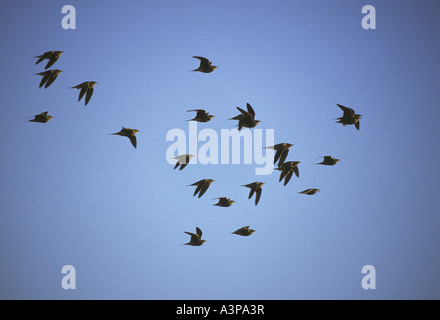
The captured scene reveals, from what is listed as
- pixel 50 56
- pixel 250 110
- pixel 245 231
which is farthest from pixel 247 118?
pixel 50 56

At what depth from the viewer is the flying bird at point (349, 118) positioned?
9312 millimetres

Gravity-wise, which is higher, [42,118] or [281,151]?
[42,118]

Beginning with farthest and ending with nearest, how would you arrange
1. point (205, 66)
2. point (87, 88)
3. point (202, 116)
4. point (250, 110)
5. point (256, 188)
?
1. point (256, 188)
2. point (87, 88)
3. point (202, 116)
4. point (205, 66)
5. point (250, 110)

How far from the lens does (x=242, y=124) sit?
30.8 ft

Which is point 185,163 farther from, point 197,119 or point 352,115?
point 352,115

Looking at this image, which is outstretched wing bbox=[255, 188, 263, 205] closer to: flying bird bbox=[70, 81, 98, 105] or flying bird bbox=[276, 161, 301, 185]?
flying bird bbox=[276, 161, 301, 185]

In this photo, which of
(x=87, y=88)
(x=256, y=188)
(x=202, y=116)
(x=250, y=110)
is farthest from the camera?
(x=256, y=188)

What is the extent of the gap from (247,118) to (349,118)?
2.23 meters

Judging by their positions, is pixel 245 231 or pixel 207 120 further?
pixel 245 231

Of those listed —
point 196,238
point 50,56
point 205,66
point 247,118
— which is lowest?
point 196,238

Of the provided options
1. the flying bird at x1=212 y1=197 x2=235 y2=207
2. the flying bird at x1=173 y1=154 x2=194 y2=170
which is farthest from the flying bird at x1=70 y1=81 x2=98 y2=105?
the flying bird at x1=212 y1=197 x2=235 y2=207

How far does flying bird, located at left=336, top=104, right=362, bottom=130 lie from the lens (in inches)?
367

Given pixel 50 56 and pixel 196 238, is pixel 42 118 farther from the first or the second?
pixel 196 238

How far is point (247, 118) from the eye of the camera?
30.7ft
